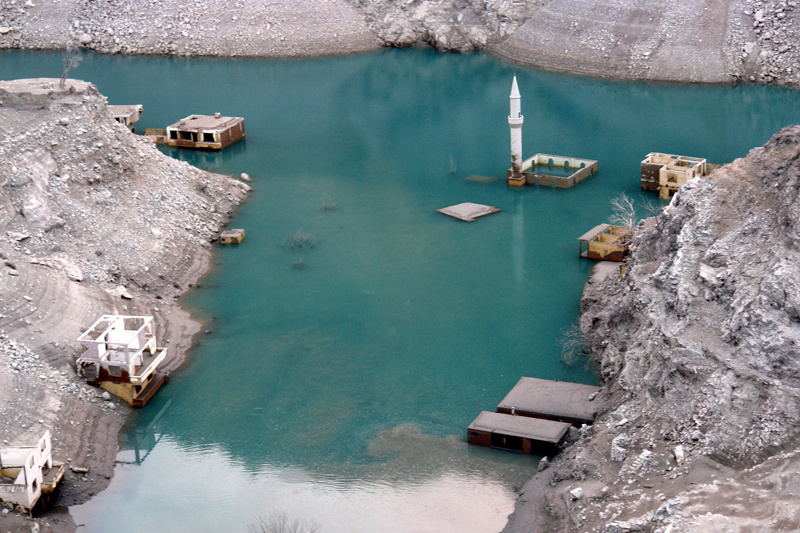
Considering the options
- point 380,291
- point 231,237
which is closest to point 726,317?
point 380,291

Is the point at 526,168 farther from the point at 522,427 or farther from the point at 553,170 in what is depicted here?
the point at 522,427

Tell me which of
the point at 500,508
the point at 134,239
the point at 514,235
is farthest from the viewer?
the point at 514,235

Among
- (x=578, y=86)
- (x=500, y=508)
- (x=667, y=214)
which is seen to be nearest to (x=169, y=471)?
(x=500, y=508)

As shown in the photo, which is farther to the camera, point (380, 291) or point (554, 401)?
point (380, 291)

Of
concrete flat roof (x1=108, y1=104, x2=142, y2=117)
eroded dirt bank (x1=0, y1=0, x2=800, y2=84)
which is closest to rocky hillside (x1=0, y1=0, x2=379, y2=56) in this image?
eroded dirt bank (x1=0, y1=0, x2=800, y2=84)

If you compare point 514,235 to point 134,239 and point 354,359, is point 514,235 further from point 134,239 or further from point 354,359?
point 134,239

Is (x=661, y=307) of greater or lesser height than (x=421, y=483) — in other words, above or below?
above
